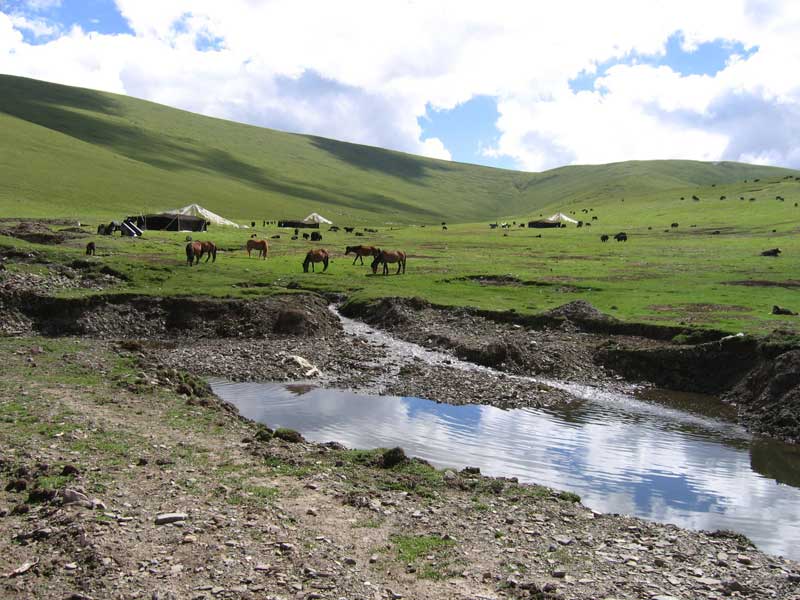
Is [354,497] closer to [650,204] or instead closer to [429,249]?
[429,249]

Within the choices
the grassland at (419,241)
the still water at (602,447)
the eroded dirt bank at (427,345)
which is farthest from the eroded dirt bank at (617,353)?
the grassland at (419,241)

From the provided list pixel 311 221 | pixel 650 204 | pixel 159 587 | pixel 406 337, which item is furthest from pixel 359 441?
pixel 650 204

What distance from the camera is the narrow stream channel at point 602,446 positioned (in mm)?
13953

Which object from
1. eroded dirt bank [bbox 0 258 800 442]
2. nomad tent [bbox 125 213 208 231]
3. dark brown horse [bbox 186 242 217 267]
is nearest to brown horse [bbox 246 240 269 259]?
dark brown horse [bbox 186 242 217 267]

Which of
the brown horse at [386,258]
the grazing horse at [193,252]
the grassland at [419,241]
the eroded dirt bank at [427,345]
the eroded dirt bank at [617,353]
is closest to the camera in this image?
the eroded dirt bank at [617,353]

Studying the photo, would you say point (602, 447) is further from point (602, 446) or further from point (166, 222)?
point (166, 222)

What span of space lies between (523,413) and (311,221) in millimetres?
94713

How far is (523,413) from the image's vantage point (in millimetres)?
21266

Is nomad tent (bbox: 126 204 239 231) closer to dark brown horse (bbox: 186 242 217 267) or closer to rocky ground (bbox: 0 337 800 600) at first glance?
dark brown horse (bbox: 186 242 217 267)

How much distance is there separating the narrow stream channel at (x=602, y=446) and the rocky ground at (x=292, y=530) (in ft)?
6.18

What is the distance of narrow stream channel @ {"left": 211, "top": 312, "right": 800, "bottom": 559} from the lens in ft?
45.8

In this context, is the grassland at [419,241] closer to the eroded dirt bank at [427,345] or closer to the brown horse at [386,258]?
the brown horse at [386,258]

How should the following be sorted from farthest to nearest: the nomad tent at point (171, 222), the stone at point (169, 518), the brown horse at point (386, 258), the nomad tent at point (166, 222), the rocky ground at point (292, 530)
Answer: the nomad tent at point (166, 222), the nomad tent at point (171, 222), the brown horse at point (386, 258), the stone at point (169, 518), the rocky ground at point (292, 530)

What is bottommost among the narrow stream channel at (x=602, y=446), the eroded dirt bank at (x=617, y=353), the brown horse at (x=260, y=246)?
the narrow stream channel at (x=602, y=446)
